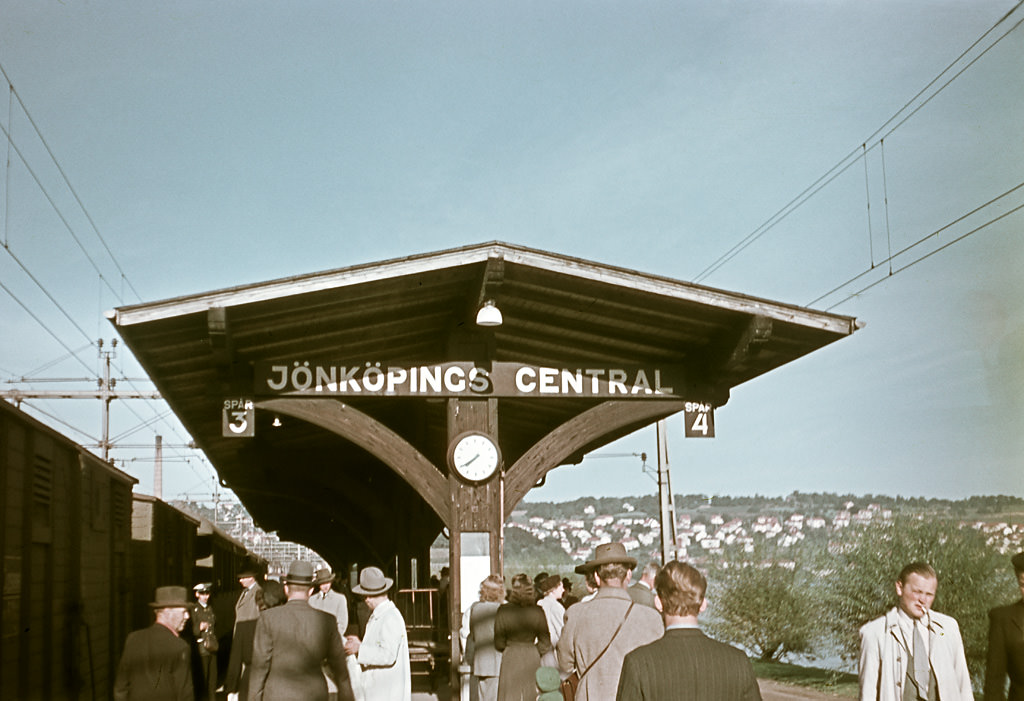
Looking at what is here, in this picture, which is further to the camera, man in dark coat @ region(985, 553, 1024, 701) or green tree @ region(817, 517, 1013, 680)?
green tree @ region(817, 517, 1013, 680)

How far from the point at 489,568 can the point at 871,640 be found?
5.61m

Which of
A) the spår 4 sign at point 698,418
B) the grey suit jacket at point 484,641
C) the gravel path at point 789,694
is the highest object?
the spår 4 sign at point 698,418

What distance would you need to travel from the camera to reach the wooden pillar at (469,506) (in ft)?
35.3

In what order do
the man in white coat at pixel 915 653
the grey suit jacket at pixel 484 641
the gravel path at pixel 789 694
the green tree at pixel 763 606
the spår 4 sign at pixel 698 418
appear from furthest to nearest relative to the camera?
1. the green tree at pixel 763 606
2. the gravel path at pixel 789 694
3. the spår 4 sign at pixel 698 418
4. the grey suit jacket at pixel 484 641
5. the man in white coat at pixel 915 653

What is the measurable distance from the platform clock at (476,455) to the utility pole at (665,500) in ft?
51.8

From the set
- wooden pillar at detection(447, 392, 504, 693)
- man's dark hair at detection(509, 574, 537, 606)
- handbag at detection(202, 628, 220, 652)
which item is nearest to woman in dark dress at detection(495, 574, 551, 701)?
man's dark hair at detection(509, 574, 537, 606)

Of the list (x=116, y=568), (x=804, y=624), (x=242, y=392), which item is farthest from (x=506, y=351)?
(x=804, y=624)

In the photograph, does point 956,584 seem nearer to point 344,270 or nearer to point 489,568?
point 489,568

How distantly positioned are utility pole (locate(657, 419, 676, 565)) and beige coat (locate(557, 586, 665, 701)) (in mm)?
20276

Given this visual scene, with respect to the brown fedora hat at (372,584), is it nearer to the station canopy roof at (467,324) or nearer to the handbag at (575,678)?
the handbag at (575,678)

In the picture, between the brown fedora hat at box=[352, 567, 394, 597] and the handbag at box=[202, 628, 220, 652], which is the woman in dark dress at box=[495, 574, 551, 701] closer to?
the brown fedora hat at box=[352, 567, 394, 597]

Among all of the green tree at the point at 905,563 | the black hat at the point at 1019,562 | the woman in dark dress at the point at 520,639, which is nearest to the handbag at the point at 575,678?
the woman in dark dress at the point at 520,639

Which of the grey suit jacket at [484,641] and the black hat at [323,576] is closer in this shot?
the grey suit jacket at [484,641]

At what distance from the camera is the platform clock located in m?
10.9
